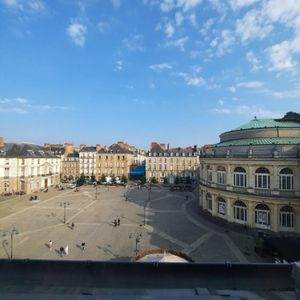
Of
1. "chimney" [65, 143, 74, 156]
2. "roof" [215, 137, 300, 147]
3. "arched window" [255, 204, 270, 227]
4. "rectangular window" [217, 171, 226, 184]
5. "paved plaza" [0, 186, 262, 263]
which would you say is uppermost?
"chimney" [65, 143, 74, 156]

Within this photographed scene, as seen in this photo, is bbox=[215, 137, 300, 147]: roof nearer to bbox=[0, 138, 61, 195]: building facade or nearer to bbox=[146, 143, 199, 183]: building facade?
bbox=[0, 138, 61, 195]: building facade

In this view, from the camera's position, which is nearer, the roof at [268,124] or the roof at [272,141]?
the roof at [272,141]

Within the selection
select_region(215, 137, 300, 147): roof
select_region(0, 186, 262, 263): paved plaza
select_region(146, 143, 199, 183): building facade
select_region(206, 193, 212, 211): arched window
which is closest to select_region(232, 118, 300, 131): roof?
select_region(215, 137, 300, 147): roof

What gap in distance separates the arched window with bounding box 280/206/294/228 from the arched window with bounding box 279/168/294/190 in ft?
8.00

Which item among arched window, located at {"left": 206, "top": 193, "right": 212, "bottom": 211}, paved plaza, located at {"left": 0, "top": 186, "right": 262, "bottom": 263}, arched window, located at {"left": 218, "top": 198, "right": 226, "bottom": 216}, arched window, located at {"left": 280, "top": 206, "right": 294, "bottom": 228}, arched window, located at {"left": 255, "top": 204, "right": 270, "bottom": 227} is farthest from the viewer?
arched window, located at {"left": 206, "top": 193, "right": 212, "bottom": 211}

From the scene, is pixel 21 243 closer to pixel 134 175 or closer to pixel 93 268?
pixel 93 268

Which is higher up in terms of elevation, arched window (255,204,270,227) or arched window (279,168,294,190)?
arched window (279,168,294,190)

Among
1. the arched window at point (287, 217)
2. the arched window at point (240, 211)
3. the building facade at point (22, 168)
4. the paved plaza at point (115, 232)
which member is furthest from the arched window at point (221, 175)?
the building facade at point (22, 168)

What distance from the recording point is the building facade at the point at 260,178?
33.9 metres

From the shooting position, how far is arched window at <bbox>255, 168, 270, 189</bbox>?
115 feet

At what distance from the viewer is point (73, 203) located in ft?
189

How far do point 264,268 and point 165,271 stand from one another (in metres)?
2.08

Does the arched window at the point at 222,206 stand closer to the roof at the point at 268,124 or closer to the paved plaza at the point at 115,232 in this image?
the paved plaza at the point at 115,232

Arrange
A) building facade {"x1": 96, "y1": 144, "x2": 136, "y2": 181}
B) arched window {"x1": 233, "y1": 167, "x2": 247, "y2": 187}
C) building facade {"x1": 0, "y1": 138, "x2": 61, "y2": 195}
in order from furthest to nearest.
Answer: building facade {"x1": 96, "y1": 144, "x2": 136, "y2": 181}, building facade {"x1": 0, "y1": 138, "x2": 61, "y2": 195}, arched window {"x1": 233, "y1": 167, "x2": 247, "y2": 187}
